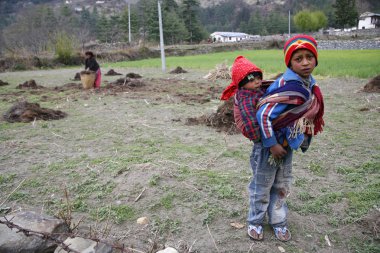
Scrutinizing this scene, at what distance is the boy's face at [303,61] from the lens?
2.08 m

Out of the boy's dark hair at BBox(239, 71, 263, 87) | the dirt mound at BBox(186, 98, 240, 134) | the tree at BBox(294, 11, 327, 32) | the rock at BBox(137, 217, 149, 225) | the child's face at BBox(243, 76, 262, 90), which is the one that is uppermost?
the tree at BBox(294, 11, 327, 32)

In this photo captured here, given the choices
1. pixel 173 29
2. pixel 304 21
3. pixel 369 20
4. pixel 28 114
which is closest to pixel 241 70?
pixel 28 114

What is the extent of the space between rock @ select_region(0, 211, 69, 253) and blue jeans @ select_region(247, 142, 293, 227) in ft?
4.81

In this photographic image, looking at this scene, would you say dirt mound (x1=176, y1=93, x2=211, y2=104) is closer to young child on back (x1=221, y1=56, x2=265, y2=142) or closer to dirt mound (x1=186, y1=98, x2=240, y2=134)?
dirt mound (x1=186, y1=98, x2=240, y2=134)

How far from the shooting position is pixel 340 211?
2.89 meters

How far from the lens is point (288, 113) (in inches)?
84.1

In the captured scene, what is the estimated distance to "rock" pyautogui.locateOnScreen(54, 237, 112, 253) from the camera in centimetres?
186

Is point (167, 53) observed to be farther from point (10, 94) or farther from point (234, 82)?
point (234, 82)

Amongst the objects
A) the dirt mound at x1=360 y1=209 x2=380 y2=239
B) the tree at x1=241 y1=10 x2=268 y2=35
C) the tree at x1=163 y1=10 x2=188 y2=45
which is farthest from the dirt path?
the tree at x1=241 y1=10 x2=268 y2=35

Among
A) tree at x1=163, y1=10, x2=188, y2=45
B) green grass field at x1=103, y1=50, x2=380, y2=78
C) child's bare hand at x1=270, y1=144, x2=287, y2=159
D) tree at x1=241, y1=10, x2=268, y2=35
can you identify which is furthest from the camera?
tree at x1=241, y1=10, x2=268, y2=35

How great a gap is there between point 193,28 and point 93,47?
73.1ft

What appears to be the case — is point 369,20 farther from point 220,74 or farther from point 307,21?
point 220,74

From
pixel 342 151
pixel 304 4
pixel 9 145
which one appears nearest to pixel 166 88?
pixel 9 145

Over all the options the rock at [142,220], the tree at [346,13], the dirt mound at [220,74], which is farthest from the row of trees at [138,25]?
the rock at [142,220]
